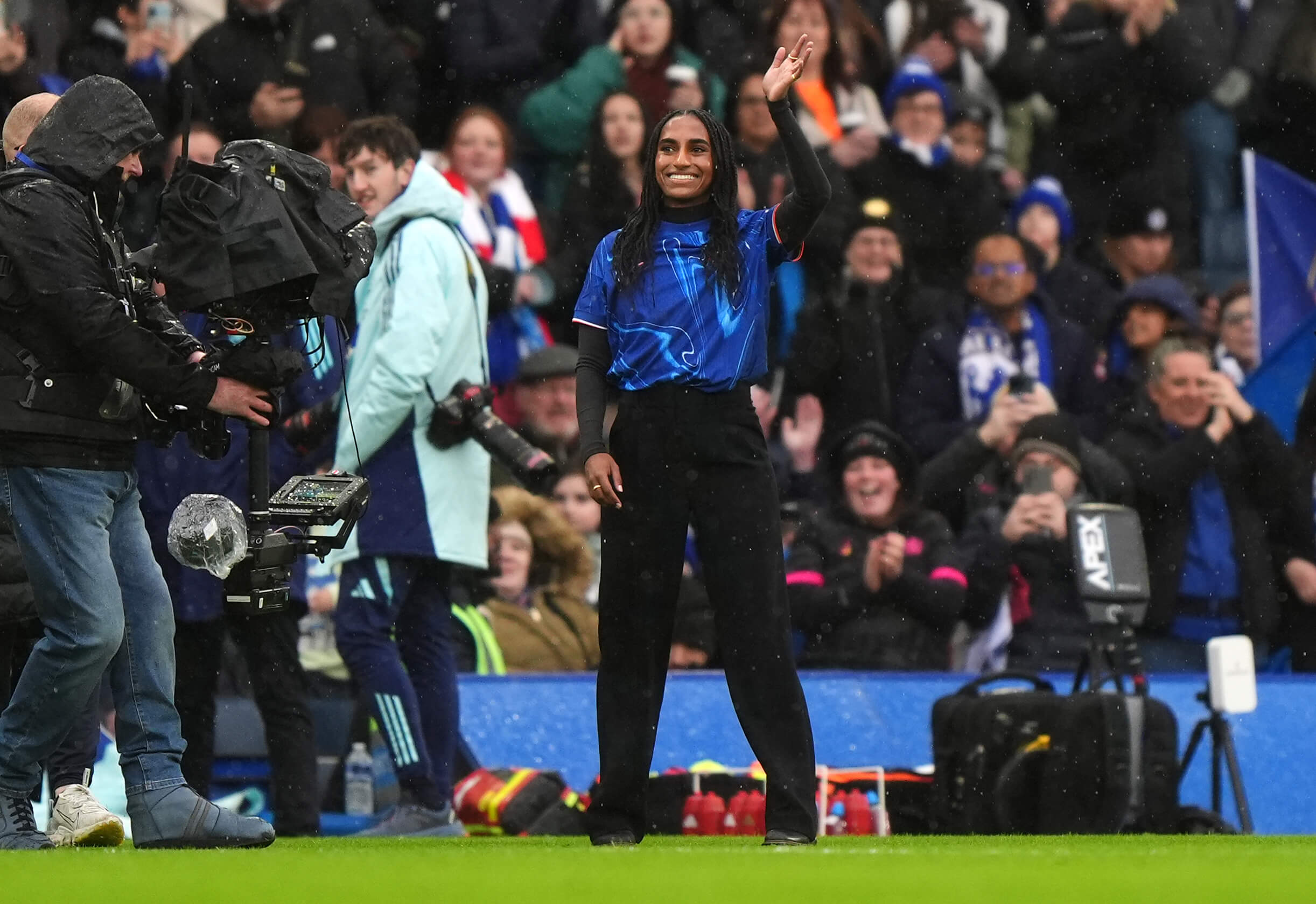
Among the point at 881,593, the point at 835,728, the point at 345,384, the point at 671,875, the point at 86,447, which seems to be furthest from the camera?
the point at 881,593

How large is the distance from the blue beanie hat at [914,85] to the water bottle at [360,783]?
497cm

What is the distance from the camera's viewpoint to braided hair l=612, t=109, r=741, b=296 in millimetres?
6270

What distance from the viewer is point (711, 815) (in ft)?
26.6

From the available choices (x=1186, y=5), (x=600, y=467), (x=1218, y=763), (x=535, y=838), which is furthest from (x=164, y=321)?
(x=1186, y=5)

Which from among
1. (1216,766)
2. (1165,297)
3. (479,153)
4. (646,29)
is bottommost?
(1216,766)

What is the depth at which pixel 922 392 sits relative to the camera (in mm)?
10945

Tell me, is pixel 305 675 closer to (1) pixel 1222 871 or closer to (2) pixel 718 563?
(2) pixel 718 563

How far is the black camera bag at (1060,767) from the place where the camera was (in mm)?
8039

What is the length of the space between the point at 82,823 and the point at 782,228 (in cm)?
254

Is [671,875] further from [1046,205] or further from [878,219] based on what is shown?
[1046,205]

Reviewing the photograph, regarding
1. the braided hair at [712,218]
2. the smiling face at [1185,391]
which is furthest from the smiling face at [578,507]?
the braided hair at [712,218]

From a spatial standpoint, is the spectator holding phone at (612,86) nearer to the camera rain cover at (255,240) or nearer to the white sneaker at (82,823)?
the camera rain cover at (255,240)

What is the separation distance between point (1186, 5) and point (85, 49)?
5.71 metres

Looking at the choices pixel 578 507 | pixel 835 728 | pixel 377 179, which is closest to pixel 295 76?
pixel 578 507
